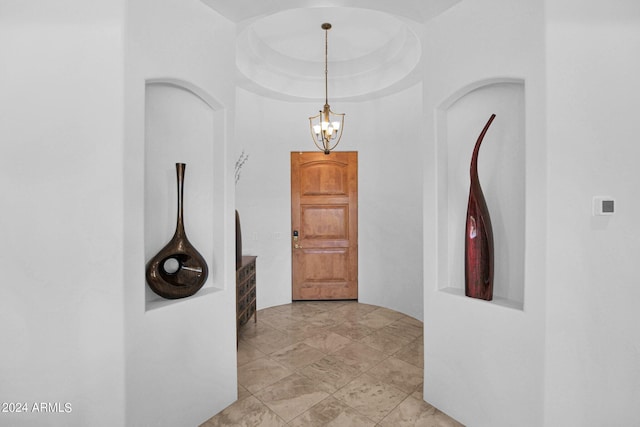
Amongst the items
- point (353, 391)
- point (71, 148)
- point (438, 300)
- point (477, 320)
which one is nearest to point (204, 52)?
point (71, 148)

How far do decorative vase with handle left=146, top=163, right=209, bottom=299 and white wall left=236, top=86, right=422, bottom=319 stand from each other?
86.8 inches

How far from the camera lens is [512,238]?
189 cm

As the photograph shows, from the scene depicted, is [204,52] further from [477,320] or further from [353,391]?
[353,391]

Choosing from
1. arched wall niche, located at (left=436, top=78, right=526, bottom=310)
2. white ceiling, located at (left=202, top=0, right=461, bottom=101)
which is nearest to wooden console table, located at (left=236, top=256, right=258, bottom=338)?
arched wall niche, located at (left=436, top=78, right=526, bottom=310)

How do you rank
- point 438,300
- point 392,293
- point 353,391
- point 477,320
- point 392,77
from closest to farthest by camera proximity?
1. point 477,320
2. point 438,300
3. point 353,391
4. point 392,77
5. point 392,293

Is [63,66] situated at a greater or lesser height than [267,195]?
greater

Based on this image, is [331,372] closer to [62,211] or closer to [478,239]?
[478,239]

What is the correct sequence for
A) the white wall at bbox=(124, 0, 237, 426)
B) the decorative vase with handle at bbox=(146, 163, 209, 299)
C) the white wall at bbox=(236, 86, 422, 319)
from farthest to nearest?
the white wall at bbox=(236, 86, 422, 319) < the decorative vase with handle at bbox=(146, 163, 209, 299) < the white wall at bbox=(124, 0, 237, 426)

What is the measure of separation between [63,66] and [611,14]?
2.76 m

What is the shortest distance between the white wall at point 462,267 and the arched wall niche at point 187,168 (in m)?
1.47

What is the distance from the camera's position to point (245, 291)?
3238mm

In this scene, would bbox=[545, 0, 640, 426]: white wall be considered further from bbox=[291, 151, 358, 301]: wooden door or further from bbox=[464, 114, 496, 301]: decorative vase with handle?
bbox=[291, 151, 358, 301]: wooden door

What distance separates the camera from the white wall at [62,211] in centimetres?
147

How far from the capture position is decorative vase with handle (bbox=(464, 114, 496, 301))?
6.07 ft
